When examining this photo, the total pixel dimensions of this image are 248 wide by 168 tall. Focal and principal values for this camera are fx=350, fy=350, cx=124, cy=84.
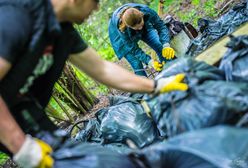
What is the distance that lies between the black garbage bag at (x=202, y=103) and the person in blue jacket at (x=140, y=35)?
245 centimetres

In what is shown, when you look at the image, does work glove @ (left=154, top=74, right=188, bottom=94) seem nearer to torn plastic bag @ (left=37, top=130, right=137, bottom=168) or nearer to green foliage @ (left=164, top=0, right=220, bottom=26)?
torn plastic bag @ (left=37, top=130, right=137, bottom=168)

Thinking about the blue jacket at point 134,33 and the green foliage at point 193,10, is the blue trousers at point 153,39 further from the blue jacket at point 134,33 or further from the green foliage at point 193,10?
the green foliage at point 193,10

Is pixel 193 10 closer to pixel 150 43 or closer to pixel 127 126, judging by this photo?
pixel 150 43

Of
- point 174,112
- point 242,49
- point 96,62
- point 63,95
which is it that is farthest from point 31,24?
point 63,95

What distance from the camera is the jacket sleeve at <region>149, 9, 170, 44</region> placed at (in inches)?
183

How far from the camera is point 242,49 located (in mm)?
2324

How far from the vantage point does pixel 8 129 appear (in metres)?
1.61

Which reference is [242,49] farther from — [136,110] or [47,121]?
[47,121]

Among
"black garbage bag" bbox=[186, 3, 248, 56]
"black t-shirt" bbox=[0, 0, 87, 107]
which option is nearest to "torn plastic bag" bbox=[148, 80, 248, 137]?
"black t-shirt" bbox=[0, 0, 87, 107]

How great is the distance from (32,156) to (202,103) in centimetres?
91

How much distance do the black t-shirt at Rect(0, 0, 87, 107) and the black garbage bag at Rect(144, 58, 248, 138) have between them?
2.26 ft

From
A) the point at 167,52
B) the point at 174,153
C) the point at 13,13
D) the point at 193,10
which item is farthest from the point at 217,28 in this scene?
the point at 193,10

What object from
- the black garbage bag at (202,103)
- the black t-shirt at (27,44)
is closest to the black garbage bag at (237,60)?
the black garbage bag at (202,103)

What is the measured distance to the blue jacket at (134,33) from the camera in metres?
4.61
